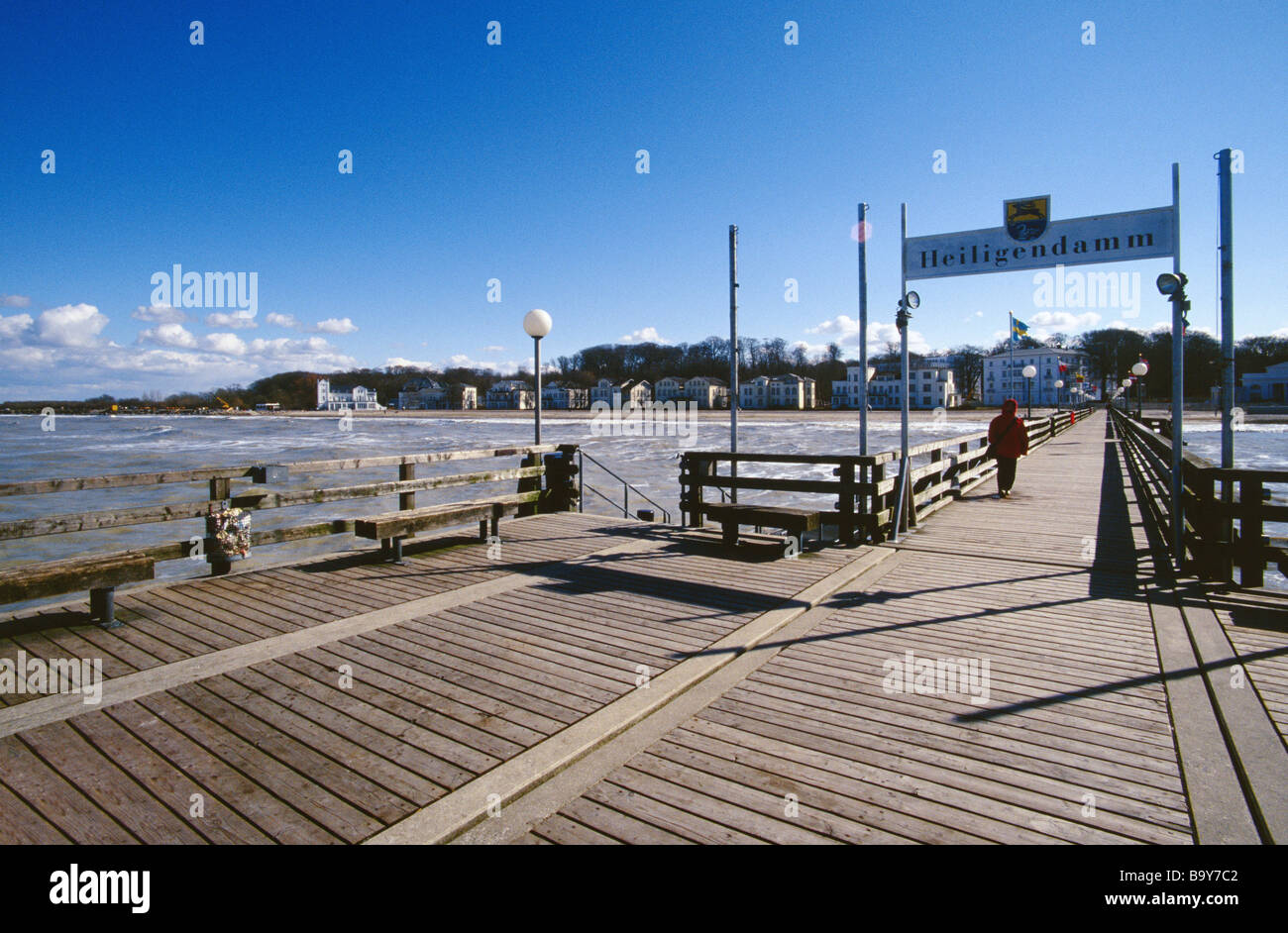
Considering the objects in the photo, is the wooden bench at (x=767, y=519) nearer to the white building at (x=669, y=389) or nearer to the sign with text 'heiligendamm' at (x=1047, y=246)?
the sign with text 'heiligendamm' at (x=1047, y=246)

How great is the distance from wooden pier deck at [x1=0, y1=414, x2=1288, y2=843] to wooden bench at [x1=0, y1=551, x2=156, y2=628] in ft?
0.79

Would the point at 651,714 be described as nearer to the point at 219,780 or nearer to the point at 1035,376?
the point at 219,780

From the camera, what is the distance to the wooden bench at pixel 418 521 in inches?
272

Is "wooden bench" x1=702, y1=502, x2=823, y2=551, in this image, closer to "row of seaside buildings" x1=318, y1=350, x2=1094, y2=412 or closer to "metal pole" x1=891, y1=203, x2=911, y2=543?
"metal pole" x1=891, y1=203, x2=911, y2=543

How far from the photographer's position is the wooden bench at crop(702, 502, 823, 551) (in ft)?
24.1

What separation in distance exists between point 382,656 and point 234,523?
2.91 metres

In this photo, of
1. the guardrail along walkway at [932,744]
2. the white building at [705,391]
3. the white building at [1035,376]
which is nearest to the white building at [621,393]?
the white building at [705,391]

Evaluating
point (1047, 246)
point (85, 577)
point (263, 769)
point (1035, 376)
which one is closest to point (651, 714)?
point (263, 769)

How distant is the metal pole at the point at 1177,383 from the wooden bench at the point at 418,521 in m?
6.69

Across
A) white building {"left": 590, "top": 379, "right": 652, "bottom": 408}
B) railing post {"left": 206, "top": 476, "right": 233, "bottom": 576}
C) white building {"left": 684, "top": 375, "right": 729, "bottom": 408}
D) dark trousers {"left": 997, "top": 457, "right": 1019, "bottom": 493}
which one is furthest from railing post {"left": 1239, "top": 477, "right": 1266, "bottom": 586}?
white building {"left": 590, "top": 379, "right": 652, "bottom": 408}

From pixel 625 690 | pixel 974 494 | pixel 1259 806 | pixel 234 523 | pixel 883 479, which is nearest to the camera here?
pixel 1259 806
